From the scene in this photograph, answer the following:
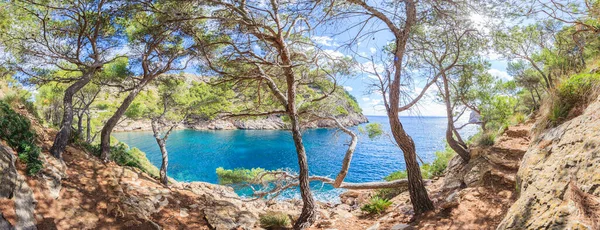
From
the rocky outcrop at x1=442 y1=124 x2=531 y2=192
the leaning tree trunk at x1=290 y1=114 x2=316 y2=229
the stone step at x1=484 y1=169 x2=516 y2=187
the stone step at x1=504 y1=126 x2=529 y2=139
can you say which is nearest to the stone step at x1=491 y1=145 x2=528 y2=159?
the rocky outcrop at x1=442 y1=124 x2=531 y2=192

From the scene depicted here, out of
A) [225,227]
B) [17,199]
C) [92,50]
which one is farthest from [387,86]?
[92,50]

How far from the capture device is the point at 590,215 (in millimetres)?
1642

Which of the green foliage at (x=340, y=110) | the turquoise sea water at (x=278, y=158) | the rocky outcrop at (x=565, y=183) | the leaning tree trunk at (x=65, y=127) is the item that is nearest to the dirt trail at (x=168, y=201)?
the leaning tree trunk at (x=65, y=127)

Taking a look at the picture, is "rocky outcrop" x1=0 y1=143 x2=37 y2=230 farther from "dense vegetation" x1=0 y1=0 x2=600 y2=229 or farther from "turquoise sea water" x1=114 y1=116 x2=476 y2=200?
"turquoise sea water" x1=114 y1=116 x2=476 y2=200

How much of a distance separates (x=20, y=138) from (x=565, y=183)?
333 inches

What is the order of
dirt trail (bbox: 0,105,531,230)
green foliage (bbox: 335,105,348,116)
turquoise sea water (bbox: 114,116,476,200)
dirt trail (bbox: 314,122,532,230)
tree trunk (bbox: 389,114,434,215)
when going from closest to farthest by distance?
1. dirt trail (bbox: 314,122,532,230)
2. dirt trail (bbox: 0,105,531,230)
3. tree trunk (bbox: 389,114,434,215)
4. green foliage (bbox: 335,105,348,116)
5. turquoise sea water (bbox: 114,116,476,200)

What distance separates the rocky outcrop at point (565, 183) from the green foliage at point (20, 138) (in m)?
6.98

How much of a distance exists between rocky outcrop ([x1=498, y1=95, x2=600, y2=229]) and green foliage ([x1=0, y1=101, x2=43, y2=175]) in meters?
6.98

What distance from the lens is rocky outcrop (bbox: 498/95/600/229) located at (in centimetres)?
173

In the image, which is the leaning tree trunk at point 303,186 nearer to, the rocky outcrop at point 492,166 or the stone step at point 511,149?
the rocky outcrop at point 492,166

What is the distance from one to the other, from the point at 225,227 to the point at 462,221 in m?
4.31

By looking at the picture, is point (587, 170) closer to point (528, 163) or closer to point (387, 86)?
point (528, 163)

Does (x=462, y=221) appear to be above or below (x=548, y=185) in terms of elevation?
below

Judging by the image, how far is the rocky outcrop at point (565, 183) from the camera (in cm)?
173
